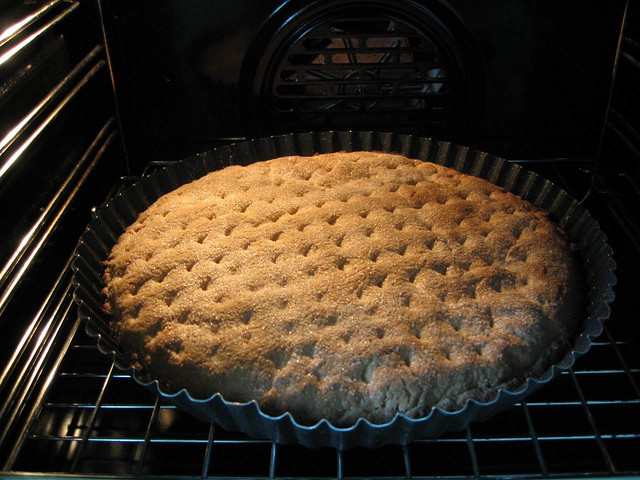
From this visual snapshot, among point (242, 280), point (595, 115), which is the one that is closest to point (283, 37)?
point (242, 280)

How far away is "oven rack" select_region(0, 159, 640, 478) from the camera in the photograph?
3.54 ft

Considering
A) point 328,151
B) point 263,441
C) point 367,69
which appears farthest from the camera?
point 328,151

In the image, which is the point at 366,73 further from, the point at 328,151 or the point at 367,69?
the point at 328,151

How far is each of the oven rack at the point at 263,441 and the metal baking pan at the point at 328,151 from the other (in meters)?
0.07

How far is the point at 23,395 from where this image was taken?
45.8 inches

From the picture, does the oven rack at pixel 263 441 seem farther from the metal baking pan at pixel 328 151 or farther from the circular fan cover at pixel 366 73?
the circular fan cover at pixel 366 73

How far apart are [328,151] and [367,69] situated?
235 millimetres

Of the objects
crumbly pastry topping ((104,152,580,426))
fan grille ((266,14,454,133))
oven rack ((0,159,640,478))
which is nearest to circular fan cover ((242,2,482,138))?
fan grille ((266,14,454,133))

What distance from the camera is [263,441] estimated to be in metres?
1.08

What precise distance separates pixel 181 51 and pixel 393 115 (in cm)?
56

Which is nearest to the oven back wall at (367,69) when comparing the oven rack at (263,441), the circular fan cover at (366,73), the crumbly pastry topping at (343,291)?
the circular fan cover at (366,73)

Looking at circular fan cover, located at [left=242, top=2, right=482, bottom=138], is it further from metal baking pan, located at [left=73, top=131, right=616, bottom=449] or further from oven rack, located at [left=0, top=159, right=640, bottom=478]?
oven rack, located at [left=0, top=159, right=640, bottom=478]

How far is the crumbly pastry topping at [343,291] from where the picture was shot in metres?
1.04

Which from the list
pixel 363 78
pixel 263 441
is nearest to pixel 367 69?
pixel 363 78
